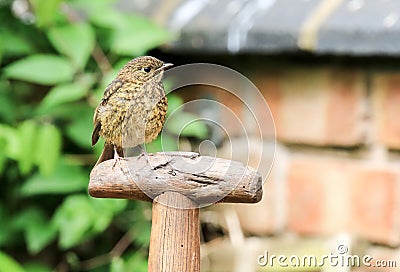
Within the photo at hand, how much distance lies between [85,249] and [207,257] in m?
0.38

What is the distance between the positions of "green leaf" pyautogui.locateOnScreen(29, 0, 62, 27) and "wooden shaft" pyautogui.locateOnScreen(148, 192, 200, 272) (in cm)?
127

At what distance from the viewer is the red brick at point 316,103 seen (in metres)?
2.13

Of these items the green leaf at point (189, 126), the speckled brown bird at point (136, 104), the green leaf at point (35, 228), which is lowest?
the green leaf at point (35, 228)

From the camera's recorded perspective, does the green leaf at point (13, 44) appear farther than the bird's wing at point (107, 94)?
Yes

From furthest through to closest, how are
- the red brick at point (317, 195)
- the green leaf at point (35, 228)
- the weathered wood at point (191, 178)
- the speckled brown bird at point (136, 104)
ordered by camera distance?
the green leaf at point (35, 228) < the red brick at point (317, 195) < the speckled brown bird at point (136, 104) < the weathered wood at point (191, 178)

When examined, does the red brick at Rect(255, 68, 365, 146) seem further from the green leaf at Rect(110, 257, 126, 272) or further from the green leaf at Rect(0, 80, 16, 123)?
the green leaf at Rect(0, 80, 16, 123)

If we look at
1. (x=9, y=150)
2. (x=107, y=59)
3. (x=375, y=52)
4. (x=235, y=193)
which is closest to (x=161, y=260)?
(x=235, y=193)

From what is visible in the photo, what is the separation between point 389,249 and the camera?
212 cm

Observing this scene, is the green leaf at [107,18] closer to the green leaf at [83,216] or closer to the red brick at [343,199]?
the green leaf at [83,216]

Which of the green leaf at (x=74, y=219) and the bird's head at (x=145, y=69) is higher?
the bird's head at (x=145, y=69)

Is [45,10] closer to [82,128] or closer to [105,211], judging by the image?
[82,128]

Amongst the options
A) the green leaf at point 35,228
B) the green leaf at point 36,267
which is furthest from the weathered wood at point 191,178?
the green leaf at point 36,267

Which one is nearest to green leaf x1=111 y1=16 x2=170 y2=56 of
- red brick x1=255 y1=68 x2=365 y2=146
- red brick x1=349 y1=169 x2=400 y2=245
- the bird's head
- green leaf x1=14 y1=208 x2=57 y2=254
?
red brick x1=255 y1=68 x2=365 y2=146

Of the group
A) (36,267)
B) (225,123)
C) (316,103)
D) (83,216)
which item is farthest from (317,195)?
(36,267)
